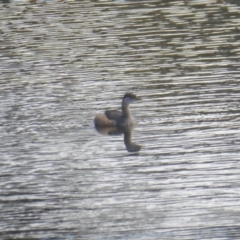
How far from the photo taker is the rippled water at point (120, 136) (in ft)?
51.0

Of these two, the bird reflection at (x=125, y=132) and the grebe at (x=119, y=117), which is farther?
the grebe at (x=119, y=117)

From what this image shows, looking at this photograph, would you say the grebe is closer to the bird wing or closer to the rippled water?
the bird wing

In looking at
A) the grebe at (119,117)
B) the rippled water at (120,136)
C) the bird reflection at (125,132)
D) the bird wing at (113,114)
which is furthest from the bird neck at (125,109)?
the rippled water at (120,136)

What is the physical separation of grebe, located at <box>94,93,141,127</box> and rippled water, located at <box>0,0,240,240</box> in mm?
239

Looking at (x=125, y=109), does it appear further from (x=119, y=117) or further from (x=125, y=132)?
(x=125, y=132)

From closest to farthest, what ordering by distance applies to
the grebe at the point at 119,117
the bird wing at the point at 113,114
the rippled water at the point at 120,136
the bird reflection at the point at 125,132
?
the rippled water at the point at 120,136
the bird reflection at the point at 125,132
the grebe at the point at 119,117
the bird wing at the point at 113,114

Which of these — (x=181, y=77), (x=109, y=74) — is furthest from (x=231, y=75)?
(x=109, y=74)

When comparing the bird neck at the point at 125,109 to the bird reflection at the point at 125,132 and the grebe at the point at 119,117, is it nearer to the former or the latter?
the grebe at the point at 119,117

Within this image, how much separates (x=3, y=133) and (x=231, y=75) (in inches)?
253

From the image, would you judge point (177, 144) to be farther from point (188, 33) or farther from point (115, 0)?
point (115, 0)

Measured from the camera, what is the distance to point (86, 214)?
51.4 feet

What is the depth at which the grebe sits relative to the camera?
21.3 m

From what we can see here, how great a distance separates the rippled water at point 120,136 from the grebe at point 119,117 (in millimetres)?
239

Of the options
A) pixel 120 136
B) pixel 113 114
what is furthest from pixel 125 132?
pixel 113 114
